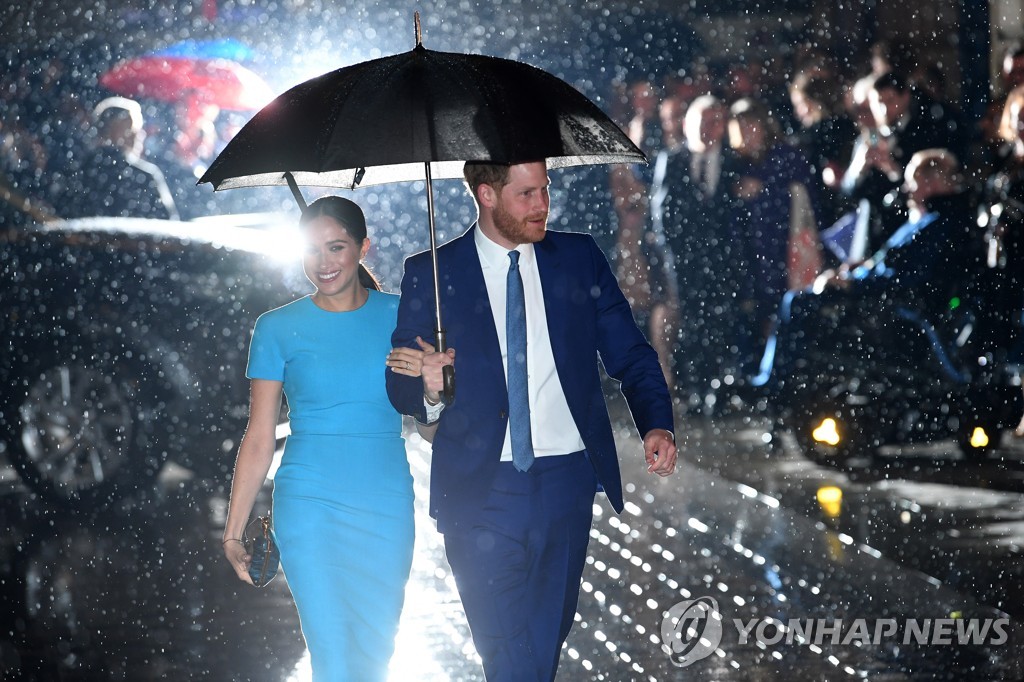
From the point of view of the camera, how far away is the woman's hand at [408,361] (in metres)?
4.31

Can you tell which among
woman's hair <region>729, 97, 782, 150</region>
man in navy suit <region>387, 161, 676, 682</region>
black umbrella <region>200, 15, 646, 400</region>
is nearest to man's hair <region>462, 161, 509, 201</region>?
man in navy suit <region>387, 161, 676, 682</region>

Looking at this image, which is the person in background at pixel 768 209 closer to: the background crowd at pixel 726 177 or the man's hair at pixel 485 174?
the background crowd at pixel 726 177

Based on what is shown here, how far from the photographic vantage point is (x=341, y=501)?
4.54 m

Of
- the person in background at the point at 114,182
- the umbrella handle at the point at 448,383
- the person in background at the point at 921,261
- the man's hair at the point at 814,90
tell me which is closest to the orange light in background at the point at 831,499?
the person in background at the point at 921,261

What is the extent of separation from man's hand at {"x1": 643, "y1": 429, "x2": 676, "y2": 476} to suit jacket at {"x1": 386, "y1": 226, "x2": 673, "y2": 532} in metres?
0.06

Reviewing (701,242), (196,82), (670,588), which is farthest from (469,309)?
(196,82)

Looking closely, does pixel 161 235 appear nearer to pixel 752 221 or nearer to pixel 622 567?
pixel 622 567

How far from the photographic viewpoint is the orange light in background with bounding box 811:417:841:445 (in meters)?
10.9

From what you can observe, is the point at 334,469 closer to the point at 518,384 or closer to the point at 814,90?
the point at 518,384

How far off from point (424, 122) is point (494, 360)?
650mm

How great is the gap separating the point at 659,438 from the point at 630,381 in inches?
9.3

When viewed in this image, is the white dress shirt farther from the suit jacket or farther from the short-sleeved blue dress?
the short-sleeved blue dress

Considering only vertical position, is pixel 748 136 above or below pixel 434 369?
above

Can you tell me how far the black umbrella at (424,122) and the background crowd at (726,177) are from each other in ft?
19.7
